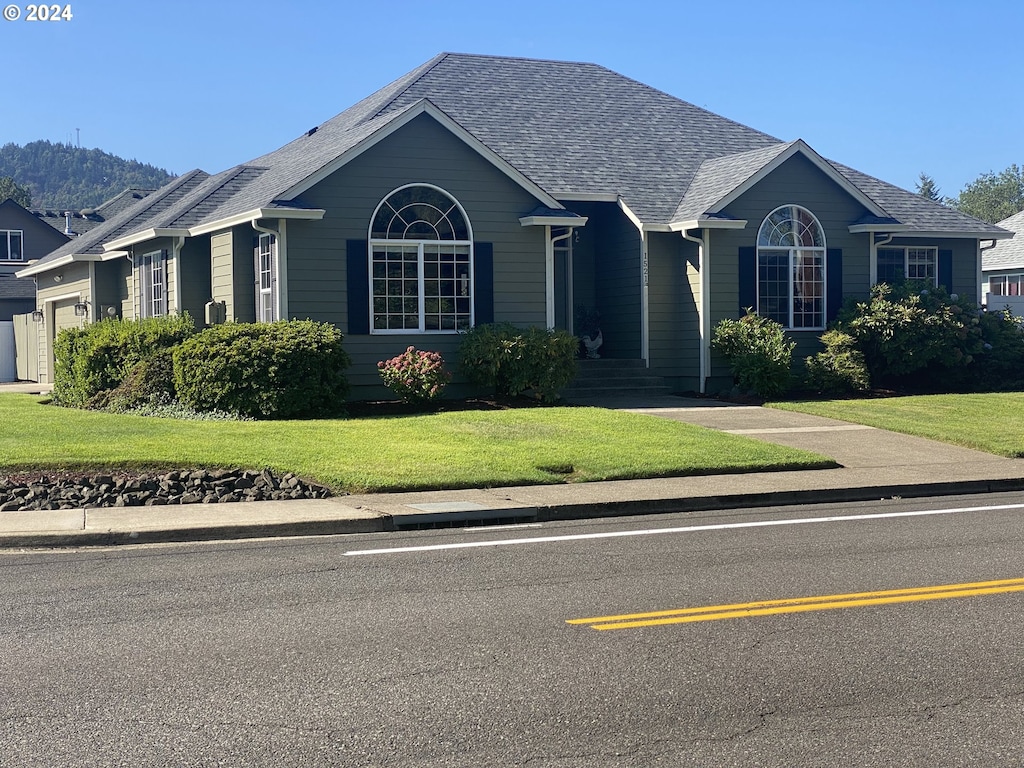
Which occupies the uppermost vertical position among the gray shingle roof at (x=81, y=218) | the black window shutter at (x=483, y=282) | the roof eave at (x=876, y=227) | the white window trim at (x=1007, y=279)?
the gray shingle roof at (x=81, y=218)

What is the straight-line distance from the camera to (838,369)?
2352cm

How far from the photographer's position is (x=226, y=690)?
234 inches

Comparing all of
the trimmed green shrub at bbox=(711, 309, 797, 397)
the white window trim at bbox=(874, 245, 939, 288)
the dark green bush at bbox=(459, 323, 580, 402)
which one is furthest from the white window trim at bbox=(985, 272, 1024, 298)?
the dark green bush at bbox=(459, 323, 580, 402)

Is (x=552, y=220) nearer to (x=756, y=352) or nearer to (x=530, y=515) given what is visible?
(x=756, y=352)

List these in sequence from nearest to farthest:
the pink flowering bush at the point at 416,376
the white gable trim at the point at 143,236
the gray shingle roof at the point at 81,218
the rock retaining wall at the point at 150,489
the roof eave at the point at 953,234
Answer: the rock retaining wall at the point at 150,489
the pink flowering bush at the point at 416,376
the white gable trim at the point at 143,236
the roof eave at the point at 953,234
the gray shingle roof at the point at 81,218

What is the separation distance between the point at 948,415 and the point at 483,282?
27.4 ft

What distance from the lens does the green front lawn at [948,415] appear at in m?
16.9

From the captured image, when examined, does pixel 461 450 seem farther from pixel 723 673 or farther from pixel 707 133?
pixel 707 133

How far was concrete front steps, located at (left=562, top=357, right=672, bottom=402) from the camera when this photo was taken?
2344 centimetres

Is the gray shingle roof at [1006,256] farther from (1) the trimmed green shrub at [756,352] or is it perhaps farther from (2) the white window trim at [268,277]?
(2) the white window trim at [268,277]

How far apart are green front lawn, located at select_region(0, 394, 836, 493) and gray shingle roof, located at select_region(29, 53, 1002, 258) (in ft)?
21.0

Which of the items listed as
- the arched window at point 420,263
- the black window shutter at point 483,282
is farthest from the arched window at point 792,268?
the arched window at point 420,263

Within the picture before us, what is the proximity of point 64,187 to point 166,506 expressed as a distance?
6825 inches

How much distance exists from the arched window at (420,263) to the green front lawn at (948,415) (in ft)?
20.1
